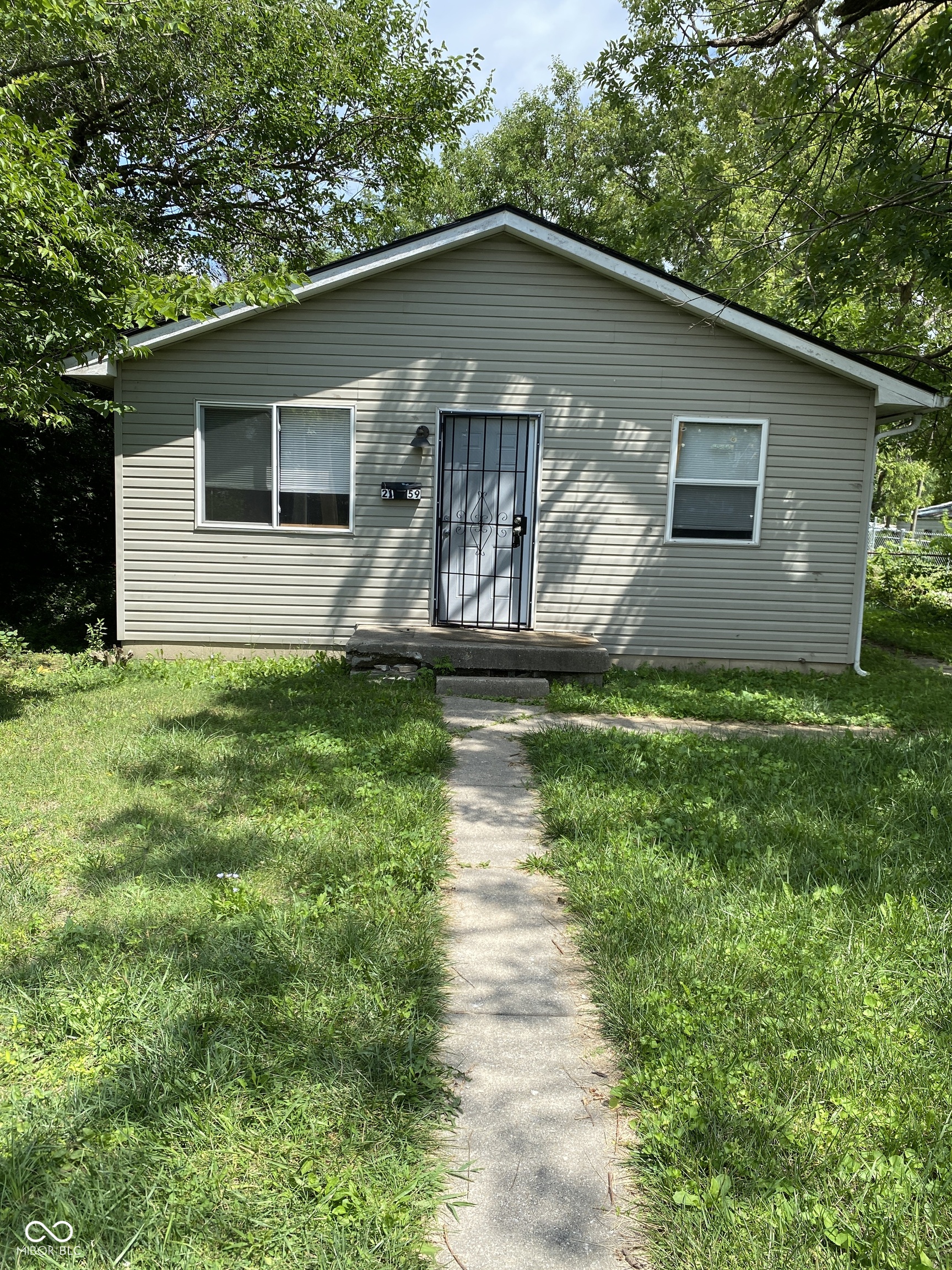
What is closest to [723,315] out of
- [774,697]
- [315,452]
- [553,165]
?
[774,697]

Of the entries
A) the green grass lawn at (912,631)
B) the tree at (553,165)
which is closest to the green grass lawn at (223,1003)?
the green grass lawn at (912,631)

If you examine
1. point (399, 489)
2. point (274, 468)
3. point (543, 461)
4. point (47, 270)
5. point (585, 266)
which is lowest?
point (399, 489)

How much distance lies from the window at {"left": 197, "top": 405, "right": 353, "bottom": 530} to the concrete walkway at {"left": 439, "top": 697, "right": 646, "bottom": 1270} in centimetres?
543

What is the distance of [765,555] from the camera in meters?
8.95

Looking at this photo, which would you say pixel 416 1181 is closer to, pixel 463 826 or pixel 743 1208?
pixel 743 1208

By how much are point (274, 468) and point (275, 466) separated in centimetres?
2

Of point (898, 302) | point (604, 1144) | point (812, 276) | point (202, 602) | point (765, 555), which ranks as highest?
point (898, 302)

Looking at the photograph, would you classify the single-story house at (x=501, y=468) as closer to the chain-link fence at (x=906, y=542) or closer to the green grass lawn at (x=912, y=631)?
the green grass lawn at (x=912, y=631)

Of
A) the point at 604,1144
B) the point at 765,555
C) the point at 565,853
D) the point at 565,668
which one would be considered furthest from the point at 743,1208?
the point at 765,555

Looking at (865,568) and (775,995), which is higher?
(865,568)

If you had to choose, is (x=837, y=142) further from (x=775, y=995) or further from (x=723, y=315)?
(x=775, y=995)

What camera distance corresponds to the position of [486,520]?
29.8ft

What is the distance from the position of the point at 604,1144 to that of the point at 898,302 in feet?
55.6

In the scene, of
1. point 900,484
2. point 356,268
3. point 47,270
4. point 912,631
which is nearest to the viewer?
point 47,270
